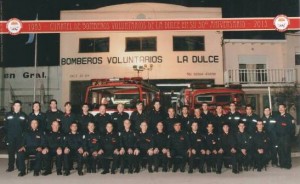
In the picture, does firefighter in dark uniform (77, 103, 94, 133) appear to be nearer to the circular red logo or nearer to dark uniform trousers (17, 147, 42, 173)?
dark uniform trousers (17, 147, 42, 173)

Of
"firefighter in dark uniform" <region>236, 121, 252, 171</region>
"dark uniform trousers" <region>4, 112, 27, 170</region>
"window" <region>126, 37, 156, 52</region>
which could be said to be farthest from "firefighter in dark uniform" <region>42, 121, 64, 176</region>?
"window" <region>126, 37, 156, 52</region>

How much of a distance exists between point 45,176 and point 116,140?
180cm

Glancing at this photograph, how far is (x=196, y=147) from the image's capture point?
8.80 m

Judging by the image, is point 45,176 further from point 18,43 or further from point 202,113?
point 18,43

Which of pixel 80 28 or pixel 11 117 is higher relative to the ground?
pixel 80 28

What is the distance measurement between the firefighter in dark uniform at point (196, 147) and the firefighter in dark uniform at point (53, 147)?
120 inches

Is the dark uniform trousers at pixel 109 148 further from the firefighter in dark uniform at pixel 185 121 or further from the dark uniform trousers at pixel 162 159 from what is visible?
the firefighter in dark uniform at pixel 185 121

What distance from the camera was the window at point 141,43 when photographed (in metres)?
21.7

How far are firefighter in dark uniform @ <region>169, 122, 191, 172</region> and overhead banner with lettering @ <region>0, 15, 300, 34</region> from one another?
3.50 metres

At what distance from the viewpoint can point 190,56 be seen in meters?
21.8

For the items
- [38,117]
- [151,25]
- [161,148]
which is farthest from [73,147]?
[151,25]

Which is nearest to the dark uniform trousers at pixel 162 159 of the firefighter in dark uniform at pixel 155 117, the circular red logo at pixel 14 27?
the firefighter in dark uniform at pixel 155 117

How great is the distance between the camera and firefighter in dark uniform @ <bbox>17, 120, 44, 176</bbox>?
27.5 feet

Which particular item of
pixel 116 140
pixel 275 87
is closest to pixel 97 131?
pixel 116 140
